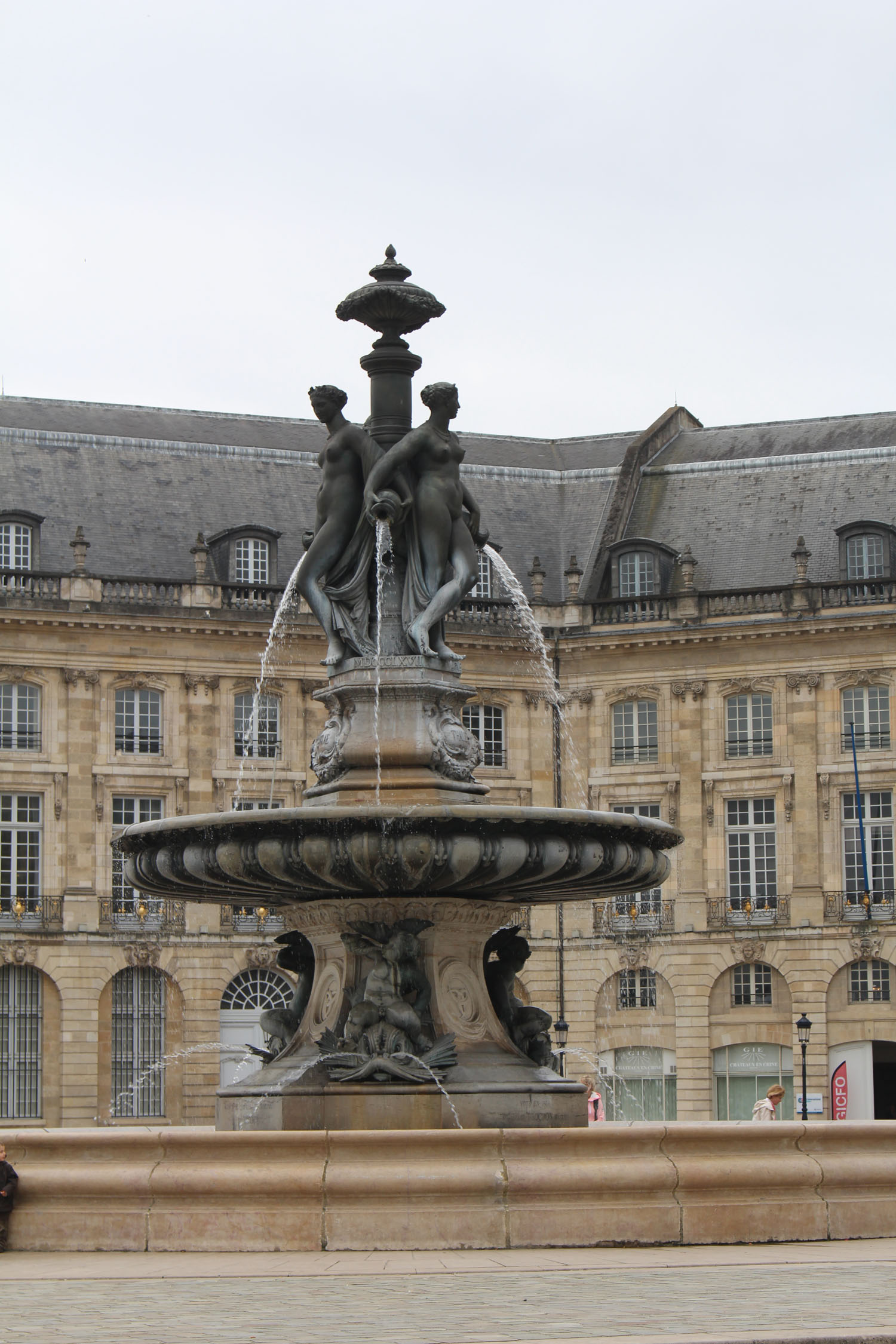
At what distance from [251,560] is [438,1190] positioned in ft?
155

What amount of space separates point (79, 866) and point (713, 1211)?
44.2m

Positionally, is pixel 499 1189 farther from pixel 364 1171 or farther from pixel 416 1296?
pixel 416 1296

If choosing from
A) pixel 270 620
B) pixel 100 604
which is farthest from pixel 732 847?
pixel 100 604

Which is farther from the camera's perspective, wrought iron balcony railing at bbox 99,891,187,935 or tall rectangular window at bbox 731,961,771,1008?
tall rectangular window at bbox 731,961,771,1008

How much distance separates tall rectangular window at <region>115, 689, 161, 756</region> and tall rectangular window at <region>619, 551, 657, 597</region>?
499 inches

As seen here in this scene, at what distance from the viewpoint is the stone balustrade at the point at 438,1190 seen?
50.9 ft

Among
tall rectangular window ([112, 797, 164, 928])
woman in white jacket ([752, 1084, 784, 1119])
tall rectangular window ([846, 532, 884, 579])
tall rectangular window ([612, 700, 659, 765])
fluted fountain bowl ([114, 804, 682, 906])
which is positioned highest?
tall rectangular window ([846, 532, 884, 579])

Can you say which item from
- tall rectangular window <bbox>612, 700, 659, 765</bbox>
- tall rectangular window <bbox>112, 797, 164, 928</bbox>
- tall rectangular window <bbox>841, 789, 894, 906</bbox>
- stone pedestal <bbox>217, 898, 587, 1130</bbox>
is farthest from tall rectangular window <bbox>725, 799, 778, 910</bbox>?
stone pedestal <bbox>217, 898, 587, 1130</bbox>

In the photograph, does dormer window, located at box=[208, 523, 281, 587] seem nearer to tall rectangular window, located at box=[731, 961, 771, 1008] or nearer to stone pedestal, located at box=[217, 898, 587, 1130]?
tall rectangular window, located at box=[731, 961, 771, 1008]

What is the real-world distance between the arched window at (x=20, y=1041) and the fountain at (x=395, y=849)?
3797cm

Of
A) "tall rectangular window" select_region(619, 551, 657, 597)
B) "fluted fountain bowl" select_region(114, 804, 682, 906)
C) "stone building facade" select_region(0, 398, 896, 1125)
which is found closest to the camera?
"fluted fountain bowl" select_region(114, 804, 682, 906)

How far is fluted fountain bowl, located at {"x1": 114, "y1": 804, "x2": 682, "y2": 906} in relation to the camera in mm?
17812

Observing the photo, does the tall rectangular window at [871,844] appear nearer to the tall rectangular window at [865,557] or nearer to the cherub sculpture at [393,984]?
the tall rectangular window at [865,557]

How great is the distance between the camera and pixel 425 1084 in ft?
59.8
